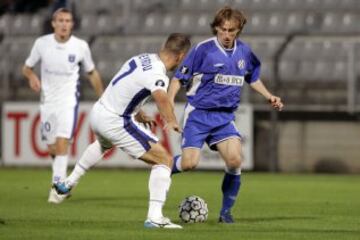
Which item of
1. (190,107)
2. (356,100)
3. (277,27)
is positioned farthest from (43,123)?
(277,27)

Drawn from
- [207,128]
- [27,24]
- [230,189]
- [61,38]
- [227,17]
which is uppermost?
[227,17]

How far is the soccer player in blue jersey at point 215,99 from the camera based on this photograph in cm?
1089

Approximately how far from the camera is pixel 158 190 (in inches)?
391

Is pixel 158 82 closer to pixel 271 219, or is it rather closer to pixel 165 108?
pixel 165 108

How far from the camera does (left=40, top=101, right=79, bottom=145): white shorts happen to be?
46.9 ft

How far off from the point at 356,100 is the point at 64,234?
12.0 m

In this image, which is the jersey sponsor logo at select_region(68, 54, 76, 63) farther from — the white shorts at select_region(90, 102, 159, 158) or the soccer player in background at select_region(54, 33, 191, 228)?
the white shorts at select_region(90, 102, 159, 158)

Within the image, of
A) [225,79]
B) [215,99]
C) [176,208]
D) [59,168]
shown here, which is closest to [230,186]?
[215,99]

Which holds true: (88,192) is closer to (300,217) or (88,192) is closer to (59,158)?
(59,158)

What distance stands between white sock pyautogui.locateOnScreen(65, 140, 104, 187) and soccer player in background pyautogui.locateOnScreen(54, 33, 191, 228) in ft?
4.76

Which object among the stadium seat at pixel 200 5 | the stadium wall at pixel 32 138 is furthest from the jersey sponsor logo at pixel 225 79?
the stadium seat at pixel 200 5

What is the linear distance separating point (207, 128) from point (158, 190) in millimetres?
1221

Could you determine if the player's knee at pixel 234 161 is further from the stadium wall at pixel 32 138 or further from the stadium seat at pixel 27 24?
the stadium seat at pixel 27 24

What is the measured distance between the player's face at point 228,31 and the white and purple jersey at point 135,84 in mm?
989
